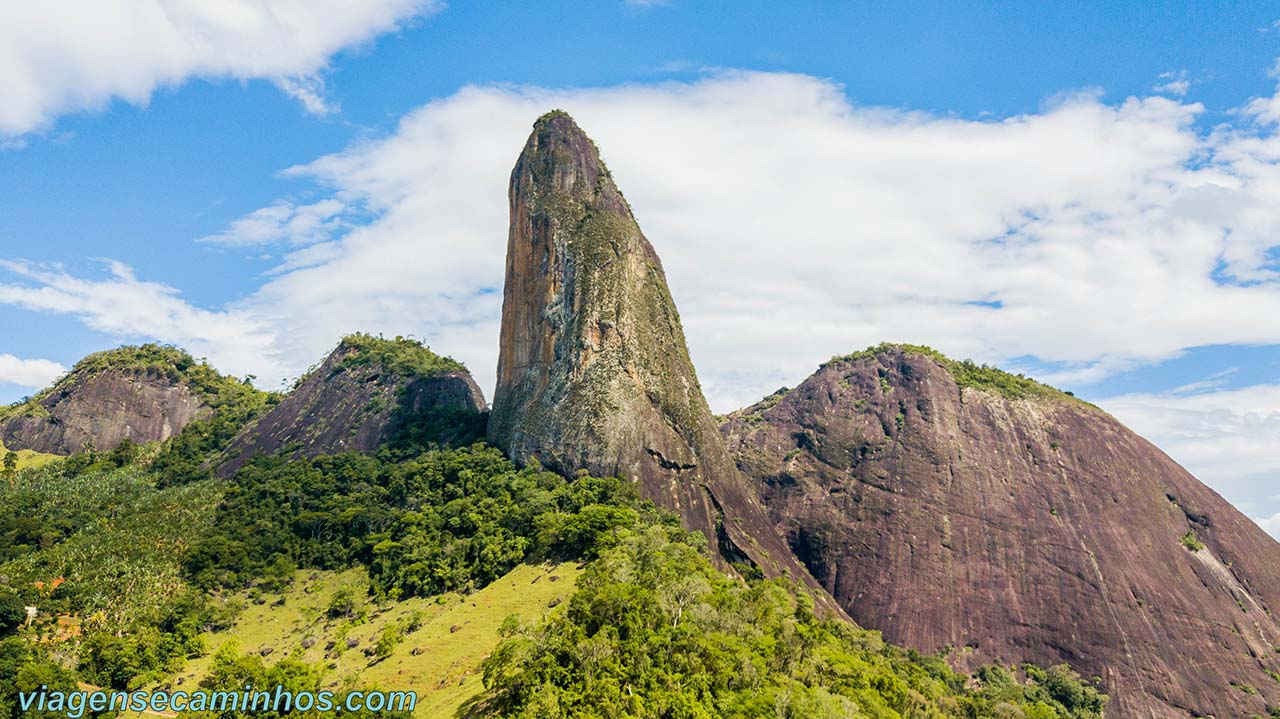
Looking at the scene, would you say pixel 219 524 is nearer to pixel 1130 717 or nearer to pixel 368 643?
pixel 368 643

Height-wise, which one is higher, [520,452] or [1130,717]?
[520,452]

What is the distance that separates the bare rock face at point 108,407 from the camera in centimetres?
9875

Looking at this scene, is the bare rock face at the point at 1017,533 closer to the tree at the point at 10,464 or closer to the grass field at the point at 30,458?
the tree at the point at 10,464

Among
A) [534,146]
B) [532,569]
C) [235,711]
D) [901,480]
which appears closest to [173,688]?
[235,711]

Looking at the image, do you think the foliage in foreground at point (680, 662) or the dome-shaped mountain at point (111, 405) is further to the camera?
the dome-shaped mountain at point (111, 405)

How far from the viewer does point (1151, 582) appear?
68.8 m

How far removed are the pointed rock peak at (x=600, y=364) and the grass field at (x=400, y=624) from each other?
16.3 metres

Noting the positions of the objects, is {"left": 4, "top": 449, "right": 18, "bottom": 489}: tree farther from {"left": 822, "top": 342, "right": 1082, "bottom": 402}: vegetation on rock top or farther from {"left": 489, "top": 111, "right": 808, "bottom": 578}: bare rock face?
{"left": 822, "top": 342, "right": 1082, "bottom": 402}: vegetation on rock top

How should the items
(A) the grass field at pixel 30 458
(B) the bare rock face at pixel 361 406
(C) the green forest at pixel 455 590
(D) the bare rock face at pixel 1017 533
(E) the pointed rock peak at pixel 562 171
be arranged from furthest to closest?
(A) the grass field at pixel 30 458 < (B) the bare rock face at pixel 361 406 < (E) the pointed rock peak at pixel 562 171 < (D) the bare rock face at pixel 1017 533 < (C) the green forest at pixel 455 590

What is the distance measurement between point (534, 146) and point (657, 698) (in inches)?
2429

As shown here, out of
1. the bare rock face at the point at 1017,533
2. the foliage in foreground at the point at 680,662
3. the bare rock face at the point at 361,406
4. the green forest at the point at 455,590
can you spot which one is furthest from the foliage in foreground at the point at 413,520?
the bare rock face at the point at 1017,533

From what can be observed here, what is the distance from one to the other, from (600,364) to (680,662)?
3615cm

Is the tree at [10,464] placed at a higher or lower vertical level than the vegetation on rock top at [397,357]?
lower

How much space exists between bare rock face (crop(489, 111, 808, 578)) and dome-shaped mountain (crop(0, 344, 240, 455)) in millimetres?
56954
